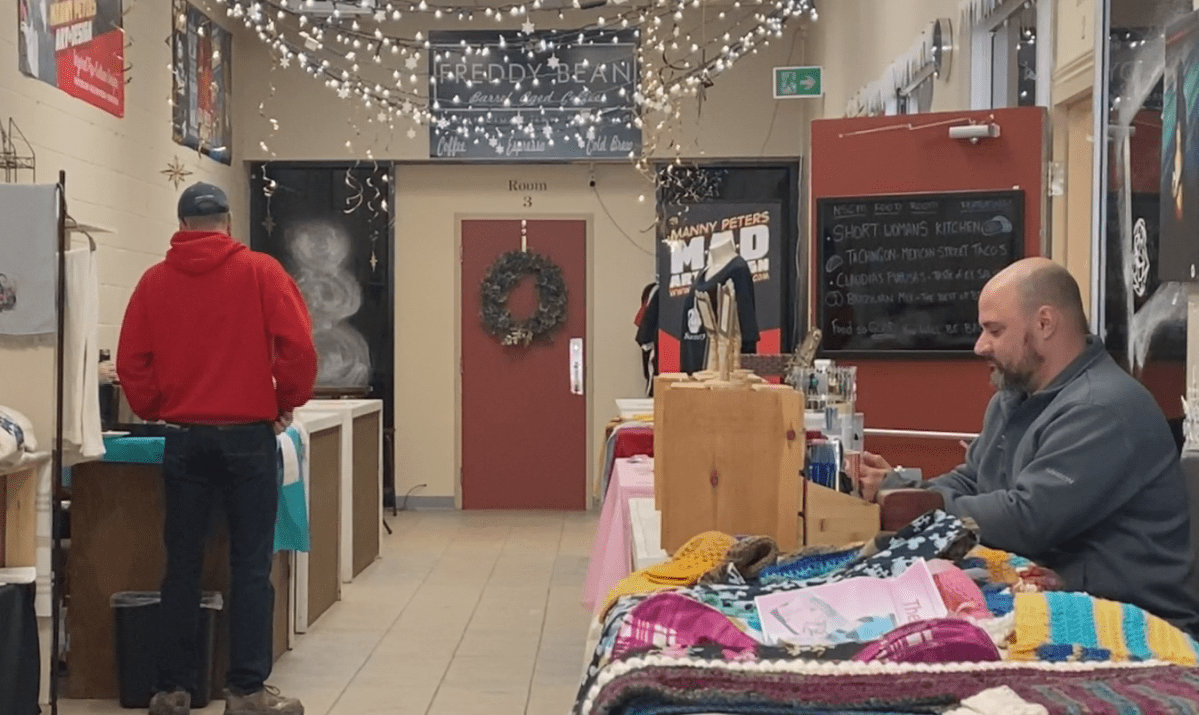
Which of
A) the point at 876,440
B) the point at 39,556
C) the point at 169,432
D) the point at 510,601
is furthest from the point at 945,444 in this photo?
the point at 39,556

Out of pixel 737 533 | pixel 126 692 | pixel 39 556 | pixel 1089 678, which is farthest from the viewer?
pixel 126 692

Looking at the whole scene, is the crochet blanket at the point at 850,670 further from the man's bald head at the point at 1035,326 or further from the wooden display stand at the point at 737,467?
the man's bald head at the point at 1035,326

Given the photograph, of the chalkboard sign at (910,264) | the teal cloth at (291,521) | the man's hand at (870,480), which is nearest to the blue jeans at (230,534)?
the teal cloth at (291,521)

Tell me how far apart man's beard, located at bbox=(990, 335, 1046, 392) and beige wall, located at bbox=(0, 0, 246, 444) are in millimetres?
5044

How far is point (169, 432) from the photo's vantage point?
4.68 m

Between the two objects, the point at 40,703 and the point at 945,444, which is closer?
the point at 40,703

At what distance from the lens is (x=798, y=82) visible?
9273 mm

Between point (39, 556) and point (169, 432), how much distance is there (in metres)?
0.53

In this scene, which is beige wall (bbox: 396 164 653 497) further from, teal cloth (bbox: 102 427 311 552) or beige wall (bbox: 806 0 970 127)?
teal cloth (bbox: 102 427 311 552)

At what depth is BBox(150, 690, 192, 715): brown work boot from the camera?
4742 mm

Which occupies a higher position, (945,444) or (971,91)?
(971,91)

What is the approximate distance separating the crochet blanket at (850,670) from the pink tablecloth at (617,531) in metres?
1.52

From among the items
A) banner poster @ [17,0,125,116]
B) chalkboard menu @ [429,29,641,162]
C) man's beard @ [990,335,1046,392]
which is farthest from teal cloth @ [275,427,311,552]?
chalkboard menu @ [429,29,641,162]

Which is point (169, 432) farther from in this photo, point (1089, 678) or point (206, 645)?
point (1089, 678)
